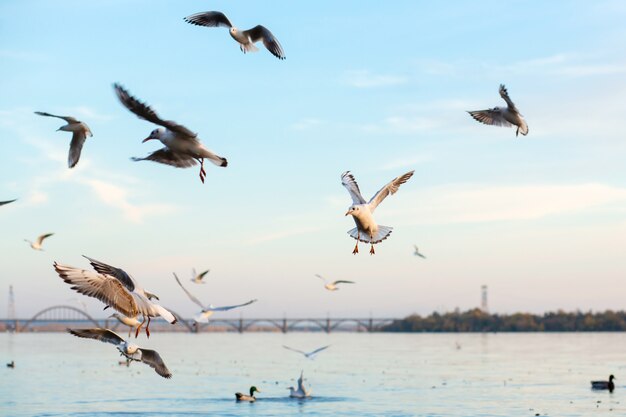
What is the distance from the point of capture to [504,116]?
1027 inches

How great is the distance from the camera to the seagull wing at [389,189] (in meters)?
21.1

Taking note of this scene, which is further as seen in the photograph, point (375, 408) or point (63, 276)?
point (375, 408)

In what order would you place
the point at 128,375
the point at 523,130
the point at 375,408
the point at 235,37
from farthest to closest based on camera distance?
the point at 128,375, the point at 375,408, the point at 523,130, the point at 235,37

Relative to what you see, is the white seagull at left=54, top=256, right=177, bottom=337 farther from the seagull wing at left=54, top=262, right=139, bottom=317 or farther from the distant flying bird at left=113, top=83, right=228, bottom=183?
the distant flying bird at left=113, top=83, right=228, bottom=183

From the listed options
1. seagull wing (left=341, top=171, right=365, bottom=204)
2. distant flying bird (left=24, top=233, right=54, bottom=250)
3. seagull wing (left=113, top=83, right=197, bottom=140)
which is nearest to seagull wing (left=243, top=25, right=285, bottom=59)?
Answer: seagull wing (left=341, top=171, right=365, bottom=204)

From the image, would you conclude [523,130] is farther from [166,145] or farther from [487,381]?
[487,381]

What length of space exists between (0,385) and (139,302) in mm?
40531

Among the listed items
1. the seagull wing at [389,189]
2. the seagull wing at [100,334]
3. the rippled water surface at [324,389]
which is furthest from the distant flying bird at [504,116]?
the rippled water surface at [324,389]

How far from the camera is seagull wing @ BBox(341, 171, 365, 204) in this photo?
69.7 ft

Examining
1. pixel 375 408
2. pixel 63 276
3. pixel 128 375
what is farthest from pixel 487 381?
pixel 63 276

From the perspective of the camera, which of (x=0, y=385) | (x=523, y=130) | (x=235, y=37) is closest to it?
(x=235, y=37)

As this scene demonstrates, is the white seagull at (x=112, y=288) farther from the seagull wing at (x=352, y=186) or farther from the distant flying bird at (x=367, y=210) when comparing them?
the seagull wing at (x=352, y=186)

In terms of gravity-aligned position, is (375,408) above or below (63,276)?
below

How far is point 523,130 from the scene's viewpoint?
24.9 meters
